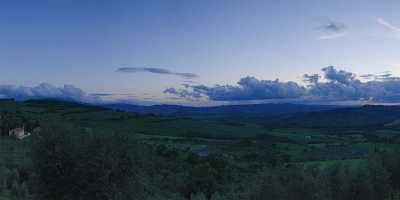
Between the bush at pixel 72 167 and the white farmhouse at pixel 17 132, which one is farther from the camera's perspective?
the white farmhouse at pixel 17 132

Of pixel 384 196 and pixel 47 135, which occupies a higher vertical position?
pixel 47 135

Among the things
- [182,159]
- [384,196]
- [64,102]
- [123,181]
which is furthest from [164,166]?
[64,102]

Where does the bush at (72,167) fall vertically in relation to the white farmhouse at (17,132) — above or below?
above

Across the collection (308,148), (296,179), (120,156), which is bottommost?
(308,148)

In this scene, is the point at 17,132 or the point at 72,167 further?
the point at 17,132

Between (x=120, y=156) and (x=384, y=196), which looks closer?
(x=120, y=156)

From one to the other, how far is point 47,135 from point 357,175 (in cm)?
2418

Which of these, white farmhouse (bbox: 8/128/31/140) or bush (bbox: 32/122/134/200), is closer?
bush (bbox: 32/122/134/200)

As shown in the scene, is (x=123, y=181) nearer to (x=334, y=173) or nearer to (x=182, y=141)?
(x=334, y=173)

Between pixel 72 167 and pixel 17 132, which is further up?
pixel 72 167

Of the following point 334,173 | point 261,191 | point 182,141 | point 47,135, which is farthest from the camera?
point 182,141

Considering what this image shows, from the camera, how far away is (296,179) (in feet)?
89.0

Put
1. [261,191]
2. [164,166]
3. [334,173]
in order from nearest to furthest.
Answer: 1. [261,191]
2. [334,173]
3. [164,166]

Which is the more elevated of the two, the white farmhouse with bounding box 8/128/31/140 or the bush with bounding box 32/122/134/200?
the bush with bounding box 32/122/134/200
